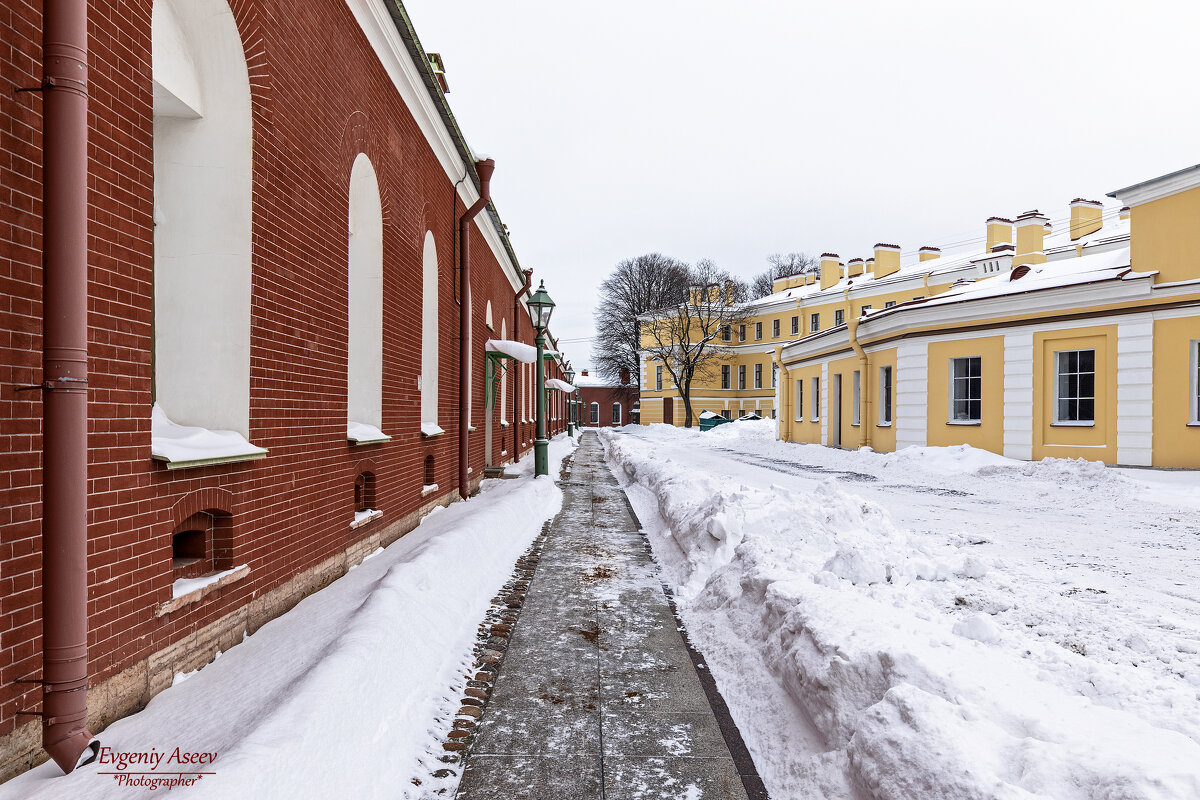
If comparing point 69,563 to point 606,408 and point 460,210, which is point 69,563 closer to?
point 460,210

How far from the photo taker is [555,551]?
Result: 715 cm

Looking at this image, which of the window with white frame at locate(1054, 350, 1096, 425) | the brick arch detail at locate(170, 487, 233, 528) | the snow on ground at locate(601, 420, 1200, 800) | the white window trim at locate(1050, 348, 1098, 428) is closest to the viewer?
the snow on ground at locate(601, 420, 1200, 800)

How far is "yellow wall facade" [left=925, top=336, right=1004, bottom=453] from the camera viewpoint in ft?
48.9

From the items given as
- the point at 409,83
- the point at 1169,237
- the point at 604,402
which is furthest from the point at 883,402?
the point at 604,402

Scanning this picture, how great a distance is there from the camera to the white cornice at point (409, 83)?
602 cm

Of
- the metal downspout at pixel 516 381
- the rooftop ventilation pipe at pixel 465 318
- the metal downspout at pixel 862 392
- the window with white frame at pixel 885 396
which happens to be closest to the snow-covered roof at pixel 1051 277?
the window with white frame at pixel 885 396

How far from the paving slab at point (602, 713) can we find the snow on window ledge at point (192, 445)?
195cm

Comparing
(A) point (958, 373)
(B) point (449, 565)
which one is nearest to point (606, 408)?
(A) point (958, 373)

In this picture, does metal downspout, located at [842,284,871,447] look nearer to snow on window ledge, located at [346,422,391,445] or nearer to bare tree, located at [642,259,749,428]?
snow on window ledge, located at [346,422,391,445]

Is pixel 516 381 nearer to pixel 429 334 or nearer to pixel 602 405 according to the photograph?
pixel 429 334

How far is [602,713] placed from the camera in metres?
3.39

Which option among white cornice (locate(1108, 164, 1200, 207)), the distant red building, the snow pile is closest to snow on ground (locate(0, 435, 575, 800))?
the snow pile

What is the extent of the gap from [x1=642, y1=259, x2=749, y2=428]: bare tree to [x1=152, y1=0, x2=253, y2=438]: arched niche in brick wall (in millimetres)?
45017

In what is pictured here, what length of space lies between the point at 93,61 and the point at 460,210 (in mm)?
7907
